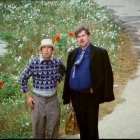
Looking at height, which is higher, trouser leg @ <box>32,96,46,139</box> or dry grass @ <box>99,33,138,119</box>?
trouser leg @ <box>32,96,46,139</box>

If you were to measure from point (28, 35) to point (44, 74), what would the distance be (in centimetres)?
864

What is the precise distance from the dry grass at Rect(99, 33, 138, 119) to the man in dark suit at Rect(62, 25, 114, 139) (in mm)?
2317

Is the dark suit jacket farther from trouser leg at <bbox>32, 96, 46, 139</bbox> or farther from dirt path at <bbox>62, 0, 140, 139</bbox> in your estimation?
dirt path at <bbox>62, 0, 140, 139</bbox>

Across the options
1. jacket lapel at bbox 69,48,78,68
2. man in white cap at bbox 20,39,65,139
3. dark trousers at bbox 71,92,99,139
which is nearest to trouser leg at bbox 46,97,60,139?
man in white cap at bbox 20,39,65,139

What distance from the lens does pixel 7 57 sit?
41.3ft

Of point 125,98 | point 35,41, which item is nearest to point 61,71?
point 125,98

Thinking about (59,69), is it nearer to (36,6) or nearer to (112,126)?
(112,126)

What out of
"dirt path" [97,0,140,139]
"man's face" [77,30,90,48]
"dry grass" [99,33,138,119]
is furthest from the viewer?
"dry grass" [99,33,138,119]

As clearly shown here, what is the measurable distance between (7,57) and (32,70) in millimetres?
6714

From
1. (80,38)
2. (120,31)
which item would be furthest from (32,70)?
(120,31)

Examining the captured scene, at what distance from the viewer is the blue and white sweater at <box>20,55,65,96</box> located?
5961 mm

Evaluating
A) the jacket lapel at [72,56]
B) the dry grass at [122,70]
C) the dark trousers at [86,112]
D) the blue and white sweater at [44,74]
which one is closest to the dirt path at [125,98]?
the dry grass at [122,70]

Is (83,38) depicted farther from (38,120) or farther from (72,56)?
(38,120)

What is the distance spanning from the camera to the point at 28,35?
47.4 feet
